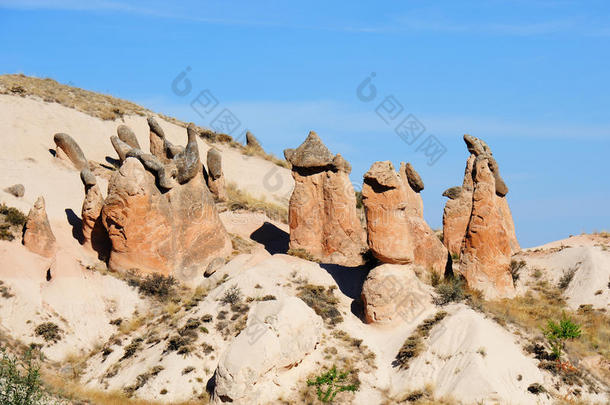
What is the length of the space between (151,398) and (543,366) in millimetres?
9583

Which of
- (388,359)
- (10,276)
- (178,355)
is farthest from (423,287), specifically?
(10,276)

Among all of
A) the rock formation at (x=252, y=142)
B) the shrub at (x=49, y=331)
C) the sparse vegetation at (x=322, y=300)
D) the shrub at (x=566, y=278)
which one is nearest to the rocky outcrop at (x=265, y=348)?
the sparse vegetation at (x=322, y=300)

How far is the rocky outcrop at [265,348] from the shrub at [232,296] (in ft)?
6.18

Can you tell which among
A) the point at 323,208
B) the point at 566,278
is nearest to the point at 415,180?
the point at 323,208

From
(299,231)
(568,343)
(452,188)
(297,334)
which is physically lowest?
(297,334)

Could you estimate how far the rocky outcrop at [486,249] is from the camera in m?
26.6

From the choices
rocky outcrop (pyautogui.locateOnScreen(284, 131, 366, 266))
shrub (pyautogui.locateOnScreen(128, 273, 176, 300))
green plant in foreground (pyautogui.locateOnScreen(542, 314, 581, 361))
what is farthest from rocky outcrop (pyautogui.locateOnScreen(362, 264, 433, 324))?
shrub (pyautogui.locateOnScreen(128, 273, 176, 300))

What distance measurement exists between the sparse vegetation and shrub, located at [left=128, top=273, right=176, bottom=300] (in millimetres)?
4499

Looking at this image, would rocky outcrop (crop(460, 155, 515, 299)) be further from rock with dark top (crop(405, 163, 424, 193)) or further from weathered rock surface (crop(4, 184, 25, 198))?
weathered rock surface (crop(4, 184, 25, 198))

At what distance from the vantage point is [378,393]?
20844mm

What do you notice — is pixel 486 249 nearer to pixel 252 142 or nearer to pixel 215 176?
pixel 215 176

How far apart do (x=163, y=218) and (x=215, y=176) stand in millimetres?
7733

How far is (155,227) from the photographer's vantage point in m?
27.4

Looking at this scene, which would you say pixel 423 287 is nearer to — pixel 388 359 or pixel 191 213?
pixel 388 359
